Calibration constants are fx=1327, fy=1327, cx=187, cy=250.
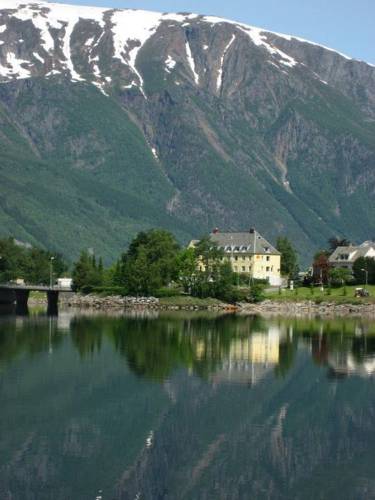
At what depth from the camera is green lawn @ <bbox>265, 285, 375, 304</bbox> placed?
135 m

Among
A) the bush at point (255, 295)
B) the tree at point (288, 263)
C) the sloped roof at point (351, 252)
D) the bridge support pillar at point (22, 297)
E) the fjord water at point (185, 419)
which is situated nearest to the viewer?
the fjord water at point (185, 419)

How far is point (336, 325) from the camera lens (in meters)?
106

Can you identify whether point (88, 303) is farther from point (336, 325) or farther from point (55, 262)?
point (336, 325)

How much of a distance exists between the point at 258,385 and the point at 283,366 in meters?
8.87

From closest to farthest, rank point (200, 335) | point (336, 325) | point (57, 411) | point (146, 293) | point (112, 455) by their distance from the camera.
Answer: point (112, 455), point (57, 411), point (200, 335), point (336, 325), point (146, 293)

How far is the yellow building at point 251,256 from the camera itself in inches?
6506

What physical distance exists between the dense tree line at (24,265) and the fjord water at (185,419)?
271ft

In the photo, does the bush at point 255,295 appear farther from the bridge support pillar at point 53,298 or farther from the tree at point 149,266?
the bridge support pillar at point 53,298

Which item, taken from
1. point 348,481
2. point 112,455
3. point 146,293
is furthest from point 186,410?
point 146,293

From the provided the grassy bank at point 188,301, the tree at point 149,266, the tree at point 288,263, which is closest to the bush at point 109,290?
the tree at point 149,266

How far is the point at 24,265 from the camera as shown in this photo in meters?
171

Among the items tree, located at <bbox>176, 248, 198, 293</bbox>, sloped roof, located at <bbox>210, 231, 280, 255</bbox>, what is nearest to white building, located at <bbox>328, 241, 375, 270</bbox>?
sloped roof, located at <bbox>210, 231, 280, 255</bbox>

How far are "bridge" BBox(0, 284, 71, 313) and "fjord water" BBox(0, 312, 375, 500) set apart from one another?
63281 millimetres

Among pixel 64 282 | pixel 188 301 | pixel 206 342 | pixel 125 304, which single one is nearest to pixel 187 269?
pixel 188 301
